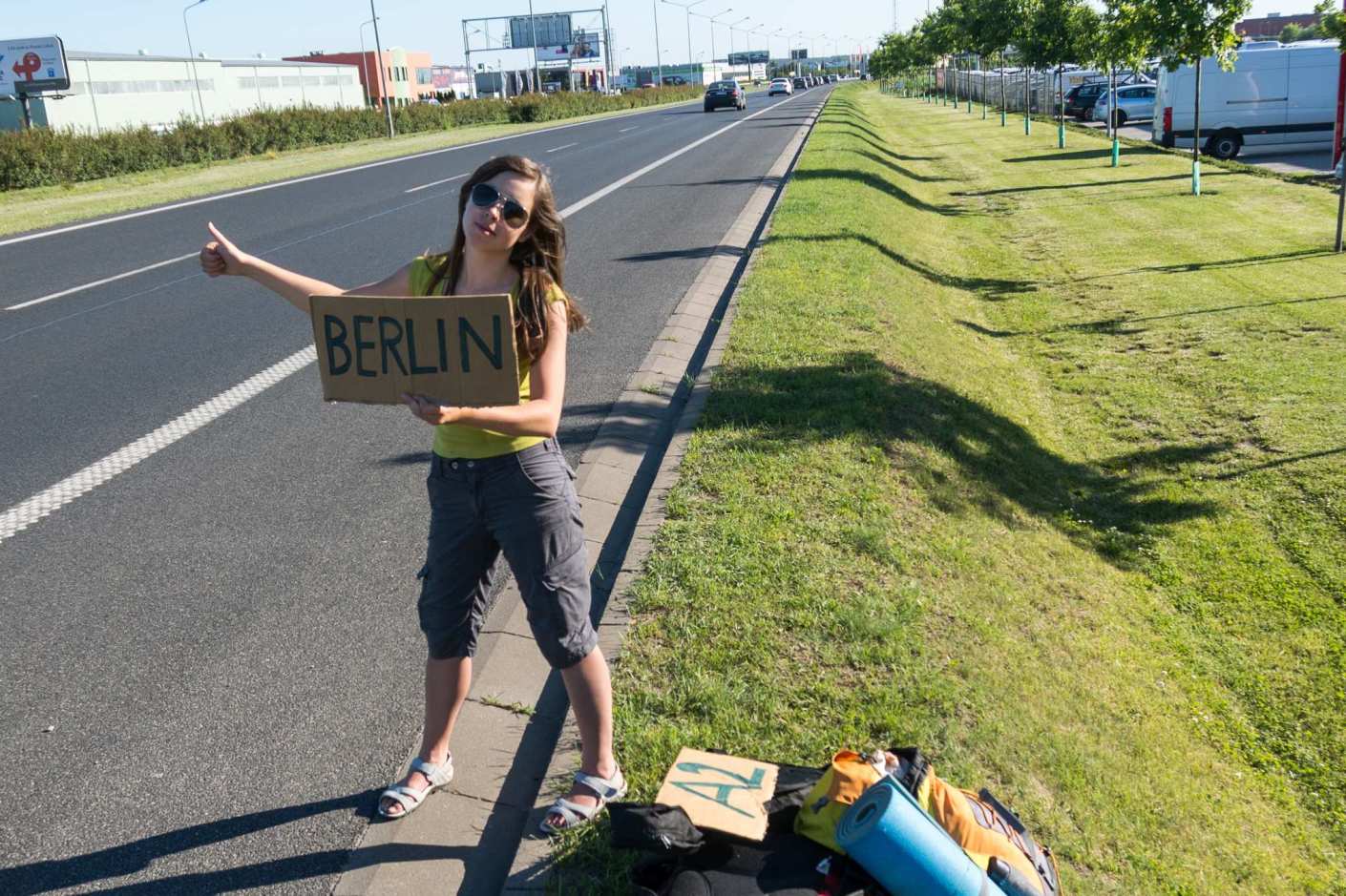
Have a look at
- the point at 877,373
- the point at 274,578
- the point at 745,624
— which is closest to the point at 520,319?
the point at 745,624

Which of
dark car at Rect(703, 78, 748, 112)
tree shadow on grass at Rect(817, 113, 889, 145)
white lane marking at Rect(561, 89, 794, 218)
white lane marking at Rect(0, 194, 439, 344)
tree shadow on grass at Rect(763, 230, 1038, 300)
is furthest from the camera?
dark car at Rect(703, 78, 748, 112)

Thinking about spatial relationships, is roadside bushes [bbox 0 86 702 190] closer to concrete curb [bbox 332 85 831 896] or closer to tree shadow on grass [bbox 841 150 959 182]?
tree shadow on grass [bbox 841 150 959 182]

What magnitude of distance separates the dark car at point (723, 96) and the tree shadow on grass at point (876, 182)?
36857mm

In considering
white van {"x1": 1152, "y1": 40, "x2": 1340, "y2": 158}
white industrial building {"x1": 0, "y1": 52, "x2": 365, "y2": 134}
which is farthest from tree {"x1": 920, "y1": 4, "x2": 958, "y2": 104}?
white industrial building {"x1": 0, "y1": 52, "x2": 365, "y2": 134}

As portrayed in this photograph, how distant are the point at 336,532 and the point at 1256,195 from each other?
17.6m

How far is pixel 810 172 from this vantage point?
1939 cm

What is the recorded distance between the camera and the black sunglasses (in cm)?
275

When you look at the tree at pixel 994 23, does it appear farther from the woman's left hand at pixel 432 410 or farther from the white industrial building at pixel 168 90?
the woman's left hand at pixel 432 410

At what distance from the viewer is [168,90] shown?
70.4m

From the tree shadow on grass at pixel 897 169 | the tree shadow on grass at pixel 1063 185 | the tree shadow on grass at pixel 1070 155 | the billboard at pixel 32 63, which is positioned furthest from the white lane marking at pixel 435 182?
the billboard at pixel 32 63

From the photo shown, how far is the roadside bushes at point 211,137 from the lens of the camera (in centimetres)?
2447

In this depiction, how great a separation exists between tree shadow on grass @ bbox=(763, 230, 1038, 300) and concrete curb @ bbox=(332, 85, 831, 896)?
6010 millimetres

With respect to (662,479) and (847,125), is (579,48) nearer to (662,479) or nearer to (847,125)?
(847,125)

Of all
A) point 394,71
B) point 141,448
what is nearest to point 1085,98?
point 141,448
